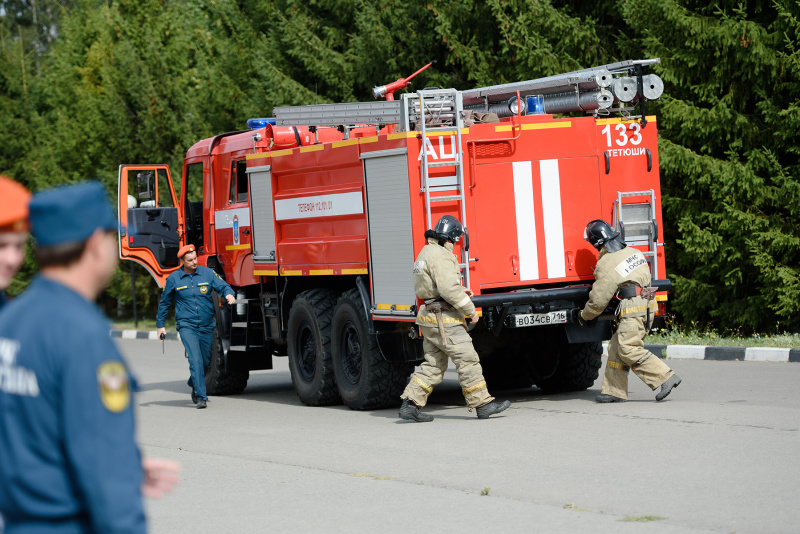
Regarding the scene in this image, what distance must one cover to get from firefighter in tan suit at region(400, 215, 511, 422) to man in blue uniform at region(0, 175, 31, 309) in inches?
270

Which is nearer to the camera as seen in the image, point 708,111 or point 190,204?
point 190,204

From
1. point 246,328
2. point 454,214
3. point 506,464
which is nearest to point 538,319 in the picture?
point 454,214

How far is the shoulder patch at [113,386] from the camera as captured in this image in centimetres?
272

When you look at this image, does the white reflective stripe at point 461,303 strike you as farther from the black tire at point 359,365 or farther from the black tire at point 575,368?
the black tire at point 575,368

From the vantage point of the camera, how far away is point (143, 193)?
47.7ft

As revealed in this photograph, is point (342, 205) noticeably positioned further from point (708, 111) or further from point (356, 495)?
point (708, 111)

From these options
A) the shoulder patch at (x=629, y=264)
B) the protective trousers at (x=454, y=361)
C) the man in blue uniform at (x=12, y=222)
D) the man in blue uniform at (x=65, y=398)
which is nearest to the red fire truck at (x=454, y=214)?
the protective trousers at (x=454, y=361)

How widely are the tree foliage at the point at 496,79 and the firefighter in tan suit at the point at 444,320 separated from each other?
7.25 metres

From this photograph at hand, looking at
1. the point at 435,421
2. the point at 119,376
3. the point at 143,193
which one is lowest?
the point at 435,421

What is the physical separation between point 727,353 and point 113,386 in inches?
487

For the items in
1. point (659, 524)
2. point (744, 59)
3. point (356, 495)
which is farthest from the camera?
point (744, 59)

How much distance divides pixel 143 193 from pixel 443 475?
793cm

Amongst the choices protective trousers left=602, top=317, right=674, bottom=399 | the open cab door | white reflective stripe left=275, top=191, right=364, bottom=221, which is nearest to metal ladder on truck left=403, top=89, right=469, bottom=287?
white reflective stripe left=275, top=191, right=364, bottom=221

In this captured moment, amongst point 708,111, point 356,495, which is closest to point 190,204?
point 708,111
